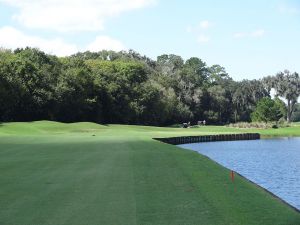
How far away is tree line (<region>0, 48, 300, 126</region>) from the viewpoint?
87375mm

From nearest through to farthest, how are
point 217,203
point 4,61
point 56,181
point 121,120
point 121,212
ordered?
point 121,212 → point 217,203 → point 56,181 → point 4,61 → point 121,120

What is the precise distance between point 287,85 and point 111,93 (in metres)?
78.7

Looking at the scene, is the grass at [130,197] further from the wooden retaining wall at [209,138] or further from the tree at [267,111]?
the tree at [267,111]

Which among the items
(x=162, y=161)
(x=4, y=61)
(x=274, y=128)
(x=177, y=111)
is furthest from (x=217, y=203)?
(x=177, y=111)

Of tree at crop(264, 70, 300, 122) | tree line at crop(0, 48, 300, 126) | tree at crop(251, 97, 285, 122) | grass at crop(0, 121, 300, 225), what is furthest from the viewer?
tree at crop(264, 70, 300, 122)

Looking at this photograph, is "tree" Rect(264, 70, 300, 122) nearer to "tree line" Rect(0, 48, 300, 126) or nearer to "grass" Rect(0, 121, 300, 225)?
"tree line" Rect(0, 48, 300, 126)

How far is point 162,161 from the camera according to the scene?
2350 centimetres

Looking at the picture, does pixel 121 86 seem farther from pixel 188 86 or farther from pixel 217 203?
pixel 217 203

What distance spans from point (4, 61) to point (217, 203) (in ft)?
260

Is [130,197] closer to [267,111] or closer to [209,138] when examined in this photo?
[209,138]

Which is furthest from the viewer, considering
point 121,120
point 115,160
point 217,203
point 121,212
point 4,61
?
point 121,120

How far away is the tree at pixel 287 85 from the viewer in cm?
16675

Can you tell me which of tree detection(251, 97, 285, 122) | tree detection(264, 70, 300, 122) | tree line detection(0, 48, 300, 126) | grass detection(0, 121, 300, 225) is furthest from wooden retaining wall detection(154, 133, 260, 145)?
tree detection(264, 70, 300, 122)

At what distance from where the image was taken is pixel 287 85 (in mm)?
167625
